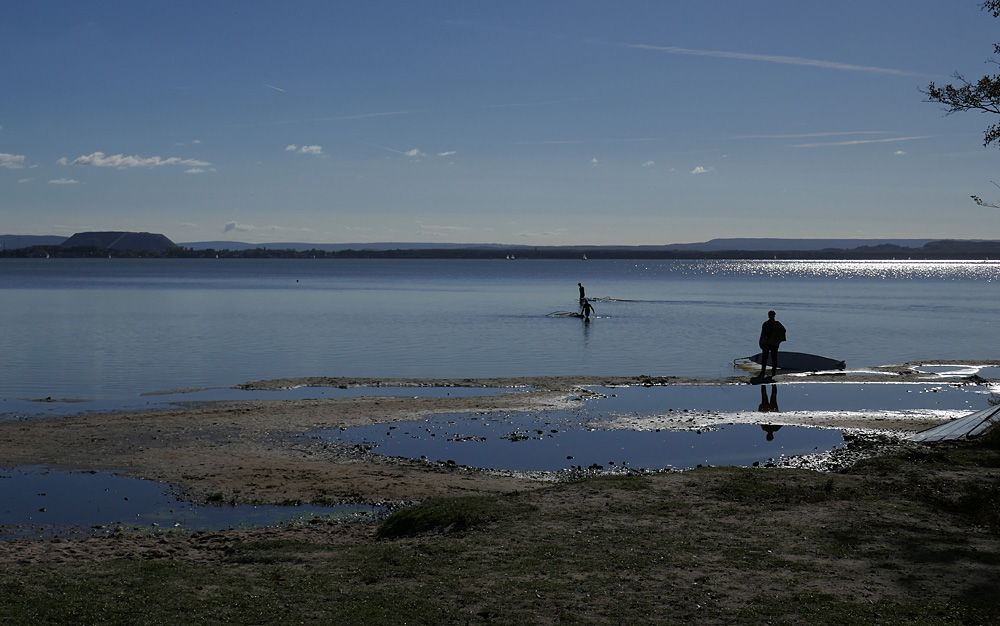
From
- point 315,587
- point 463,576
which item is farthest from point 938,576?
point 315,587

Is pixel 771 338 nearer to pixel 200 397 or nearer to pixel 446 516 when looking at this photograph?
pixel 200 397

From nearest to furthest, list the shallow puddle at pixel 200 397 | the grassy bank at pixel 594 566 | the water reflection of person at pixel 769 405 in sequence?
1. the grassy bank at pixel 594 566
2. the water reflection of person at pixel 769 405
3. the shallow puddle at pixel 200 397

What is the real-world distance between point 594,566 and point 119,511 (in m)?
8.58

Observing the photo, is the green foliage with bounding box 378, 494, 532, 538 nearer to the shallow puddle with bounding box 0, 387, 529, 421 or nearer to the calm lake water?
the shallow puddle with bounding box 0, 387, 529, 421

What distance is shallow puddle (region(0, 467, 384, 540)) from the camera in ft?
43.6

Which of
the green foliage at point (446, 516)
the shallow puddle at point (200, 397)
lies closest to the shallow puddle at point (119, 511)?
the green foliage at point (446, 516)

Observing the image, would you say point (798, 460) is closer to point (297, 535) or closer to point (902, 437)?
point (902, 437)

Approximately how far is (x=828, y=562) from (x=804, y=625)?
2.10 m

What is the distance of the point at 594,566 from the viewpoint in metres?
9.62

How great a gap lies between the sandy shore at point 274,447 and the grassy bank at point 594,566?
11.3 ft

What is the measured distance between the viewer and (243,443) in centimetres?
2047

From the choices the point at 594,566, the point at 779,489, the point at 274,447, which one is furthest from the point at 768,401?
the point at 594,566

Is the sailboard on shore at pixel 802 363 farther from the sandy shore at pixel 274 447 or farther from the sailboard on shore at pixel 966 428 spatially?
the sailboard on shore at pixel 966 428

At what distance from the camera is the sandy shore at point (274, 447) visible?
15836mm
